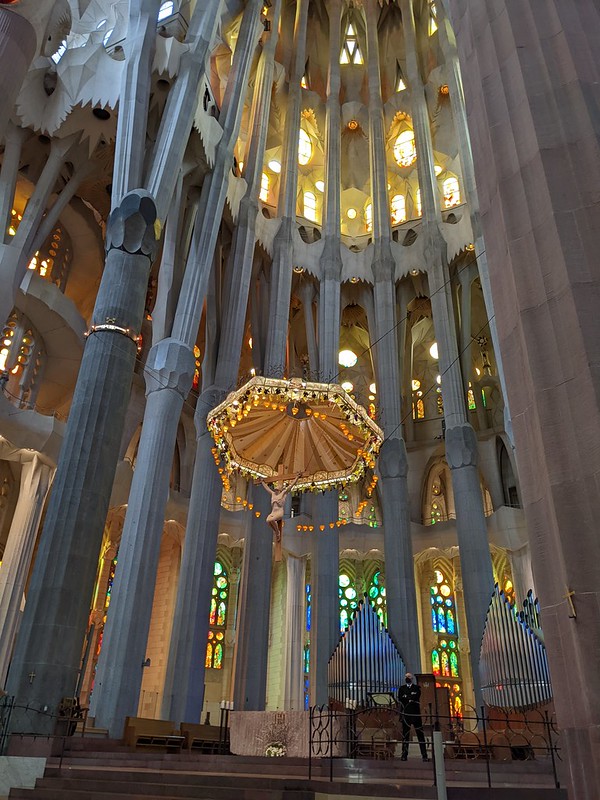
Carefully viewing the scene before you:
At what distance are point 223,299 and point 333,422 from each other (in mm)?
7213

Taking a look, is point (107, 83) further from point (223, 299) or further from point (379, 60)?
point (379, 60)

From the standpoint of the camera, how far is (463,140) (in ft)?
69.3

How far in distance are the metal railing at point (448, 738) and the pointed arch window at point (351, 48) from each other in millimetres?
26586

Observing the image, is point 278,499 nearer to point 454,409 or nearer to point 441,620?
point 454,409

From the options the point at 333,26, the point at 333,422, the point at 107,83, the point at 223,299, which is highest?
the point at 333,26

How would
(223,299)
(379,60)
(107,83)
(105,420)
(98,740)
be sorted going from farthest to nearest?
(379,60)
(223,299)
(107,83)
(105,420)
(98,740)

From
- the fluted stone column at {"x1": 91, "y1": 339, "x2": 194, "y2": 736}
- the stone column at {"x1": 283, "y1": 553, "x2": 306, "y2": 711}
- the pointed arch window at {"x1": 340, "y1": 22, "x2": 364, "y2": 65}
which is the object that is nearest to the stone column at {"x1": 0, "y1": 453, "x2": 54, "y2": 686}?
the fluted stone column at {"x1": 91, "y1": 339, "x2": 194, "y2": 736}

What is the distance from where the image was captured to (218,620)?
22219 millimetres

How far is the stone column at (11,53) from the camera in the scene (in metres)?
7.27

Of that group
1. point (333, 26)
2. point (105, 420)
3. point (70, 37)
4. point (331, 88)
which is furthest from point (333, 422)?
point (333, 26)

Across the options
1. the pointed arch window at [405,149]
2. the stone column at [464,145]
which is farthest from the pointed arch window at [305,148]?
the stone column at [464,145]

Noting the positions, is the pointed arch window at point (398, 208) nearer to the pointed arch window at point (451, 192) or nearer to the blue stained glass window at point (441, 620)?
the pointed arch window at point (451, 192)

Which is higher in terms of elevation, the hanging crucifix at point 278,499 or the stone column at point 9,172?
the stone column at point 9,172

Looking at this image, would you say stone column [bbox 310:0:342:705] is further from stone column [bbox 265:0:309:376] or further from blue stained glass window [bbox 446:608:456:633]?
blue stained glass window [bbox 446:608:456:633]
